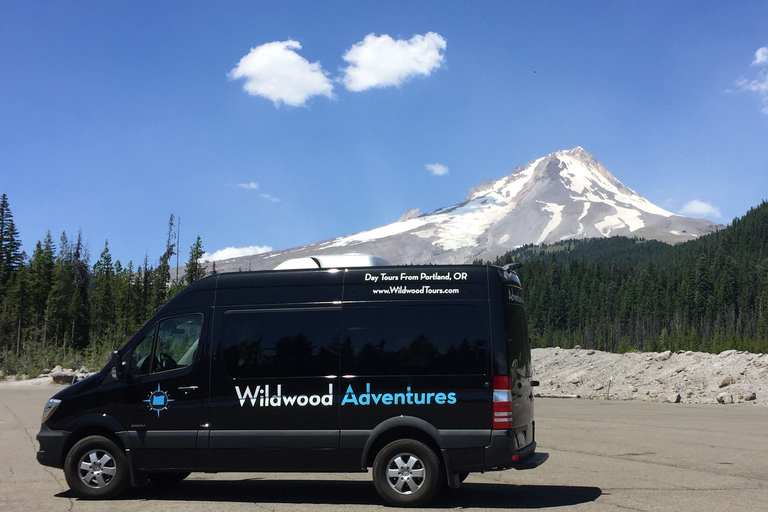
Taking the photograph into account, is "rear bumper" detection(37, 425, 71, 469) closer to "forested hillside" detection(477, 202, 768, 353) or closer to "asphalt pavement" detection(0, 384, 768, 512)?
"asphalt pavement" detection(0, 384, 768, 512)

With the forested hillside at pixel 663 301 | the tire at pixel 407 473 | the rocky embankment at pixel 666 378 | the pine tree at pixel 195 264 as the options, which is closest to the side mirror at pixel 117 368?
the tire at pixel 407 473

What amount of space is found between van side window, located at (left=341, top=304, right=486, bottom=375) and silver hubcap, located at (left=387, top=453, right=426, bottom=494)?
3.29 feet

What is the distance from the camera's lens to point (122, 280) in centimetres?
9662

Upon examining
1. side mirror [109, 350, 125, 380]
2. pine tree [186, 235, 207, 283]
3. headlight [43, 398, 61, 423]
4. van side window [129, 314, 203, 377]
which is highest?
pine tree [186, 235, 207, 283]

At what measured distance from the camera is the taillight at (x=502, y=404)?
Result: 8.37 metres

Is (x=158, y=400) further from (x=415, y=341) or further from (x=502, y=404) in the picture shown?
(x=502, y=404)

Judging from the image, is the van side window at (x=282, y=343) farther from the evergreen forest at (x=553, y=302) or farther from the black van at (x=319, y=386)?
the evergreen forest at (x=553, y=302)

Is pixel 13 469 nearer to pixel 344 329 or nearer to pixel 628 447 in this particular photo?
pixel 344 329

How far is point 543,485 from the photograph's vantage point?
10078 millimetres

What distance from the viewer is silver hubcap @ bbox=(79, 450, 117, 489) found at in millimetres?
9117

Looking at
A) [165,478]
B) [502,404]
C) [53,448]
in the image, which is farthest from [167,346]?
[502,404]

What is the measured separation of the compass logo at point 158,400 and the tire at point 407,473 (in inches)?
109

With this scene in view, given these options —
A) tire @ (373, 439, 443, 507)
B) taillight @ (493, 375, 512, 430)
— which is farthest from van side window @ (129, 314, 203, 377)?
taillight @ (493, 375, 512, 430)

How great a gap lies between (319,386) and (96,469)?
304 cm
